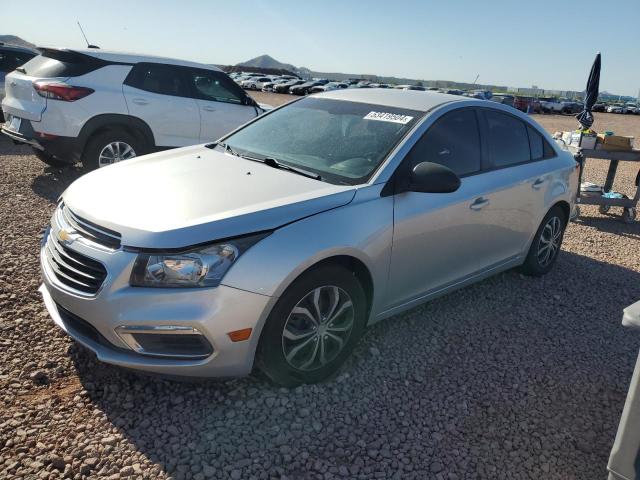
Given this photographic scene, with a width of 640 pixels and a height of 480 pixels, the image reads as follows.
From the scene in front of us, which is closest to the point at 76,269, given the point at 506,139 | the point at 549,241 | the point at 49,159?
the point at 506,139

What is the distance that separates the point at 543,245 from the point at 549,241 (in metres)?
0.11

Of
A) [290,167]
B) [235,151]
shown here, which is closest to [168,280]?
[290,167]

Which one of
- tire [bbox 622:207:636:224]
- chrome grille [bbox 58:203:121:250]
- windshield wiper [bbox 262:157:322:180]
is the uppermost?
windshield wiper [bbox 262:157:322:180]

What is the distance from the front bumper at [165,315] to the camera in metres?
2.54

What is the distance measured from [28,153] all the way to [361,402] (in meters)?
8.55

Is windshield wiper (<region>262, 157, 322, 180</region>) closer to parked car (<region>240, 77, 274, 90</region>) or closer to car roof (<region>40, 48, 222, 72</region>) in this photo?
car roof (<region>40, 48, 222, 72</region>)

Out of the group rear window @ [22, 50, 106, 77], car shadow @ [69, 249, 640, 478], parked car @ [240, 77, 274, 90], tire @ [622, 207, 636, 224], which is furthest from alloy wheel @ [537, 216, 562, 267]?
parked car @ [240, 77, 274, 90]

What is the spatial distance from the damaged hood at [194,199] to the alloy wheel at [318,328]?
0.50 metres

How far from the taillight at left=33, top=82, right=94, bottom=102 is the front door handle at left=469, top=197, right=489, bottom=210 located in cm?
512

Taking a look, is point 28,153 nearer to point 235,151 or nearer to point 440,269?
point 235,151

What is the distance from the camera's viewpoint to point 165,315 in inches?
99.8

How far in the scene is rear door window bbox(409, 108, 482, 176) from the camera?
358cm

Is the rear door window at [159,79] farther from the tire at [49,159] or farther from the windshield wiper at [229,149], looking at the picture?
the windshield wiper at [229,149]

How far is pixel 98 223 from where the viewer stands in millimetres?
2768
